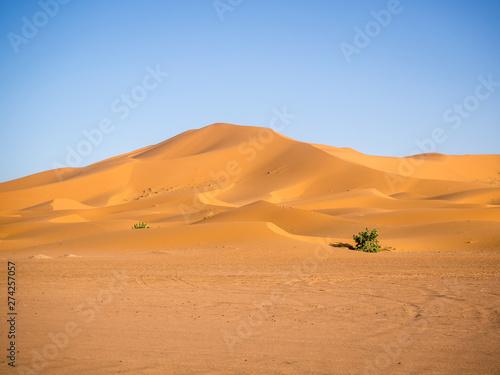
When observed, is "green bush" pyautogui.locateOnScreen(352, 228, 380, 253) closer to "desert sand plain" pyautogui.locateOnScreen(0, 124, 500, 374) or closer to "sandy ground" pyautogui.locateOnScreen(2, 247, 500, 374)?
"desert sand plain" pyautogui.locateOnScreen(0, 124, 500, 374)

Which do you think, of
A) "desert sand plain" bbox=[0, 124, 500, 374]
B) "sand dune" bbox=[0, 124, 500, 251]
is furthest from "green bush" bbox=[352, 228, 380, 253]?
"sand dune" bbox=[0, 124, 500, 251]

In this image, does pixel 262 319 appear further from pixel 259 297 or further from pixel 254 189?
pixel 254 189

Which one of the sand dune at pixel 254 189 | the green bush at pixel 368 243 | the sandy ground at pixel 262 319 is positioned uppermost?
the sand dune at pixel 254 189

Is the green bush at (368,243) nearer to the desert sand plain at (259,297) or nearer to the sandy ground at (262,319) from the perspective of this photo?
the desert sand plain at (259,297)

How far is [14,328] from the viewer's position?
281 inches

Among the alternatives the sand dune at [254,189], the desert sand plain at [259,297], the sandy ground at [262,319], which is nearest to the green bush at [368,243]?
the desert sand plain at [259,297]

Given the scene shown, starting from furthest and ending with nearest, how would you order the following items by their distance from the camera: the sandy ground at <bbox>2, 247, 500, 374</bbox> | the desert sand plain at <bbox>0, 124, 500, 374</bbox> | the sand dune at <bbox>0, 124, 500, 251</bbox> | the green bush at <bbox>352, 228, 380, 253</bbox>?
the sand dune at <bbox>0, 124, 500, 251</bbox>
the green bush at <bbox>352, 228, 380, 253</bbox>
the desert sand plain at <bbox>0, 124, 500, 374</bbox>
the sandy ground at <bbox>2, 247, 500, 374</bbox>

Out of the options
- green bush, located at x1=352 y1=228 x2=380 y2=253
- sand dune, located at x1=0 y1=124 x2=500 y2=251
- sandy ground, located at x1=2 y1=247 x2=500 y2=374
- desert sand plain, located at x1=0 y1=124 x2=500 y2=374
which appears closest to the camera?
sandy ground, located at x1=2 y1=247 x2=500 y2=374

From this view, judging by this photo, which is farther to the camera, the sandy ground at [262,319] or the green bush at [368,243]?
the green bush at [368,243]

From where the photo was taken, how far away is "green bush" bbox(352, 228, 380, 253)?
2005 centimetres

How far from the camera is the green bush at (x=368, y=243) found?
20047 millimetres

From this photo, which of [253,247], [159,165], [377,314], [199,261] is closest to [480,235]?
[253,247]

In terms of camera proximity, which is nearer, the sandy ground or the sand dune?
the sandy ground

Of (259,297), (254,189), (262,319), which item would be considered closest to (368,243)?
(259,297)
